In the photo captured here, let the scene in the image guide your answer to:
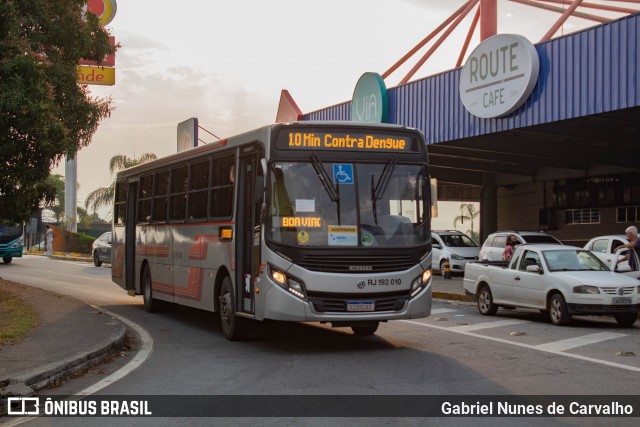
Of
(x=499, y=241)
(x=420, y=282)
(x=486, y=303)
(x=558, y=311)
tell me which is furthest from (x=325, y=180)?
(x=499, y=241)

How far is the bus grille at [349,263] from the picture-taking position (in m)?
11.0

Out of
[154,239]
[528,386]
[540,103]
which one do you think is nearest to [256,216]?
[528,386]

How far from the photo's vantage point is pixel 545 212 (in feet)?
134

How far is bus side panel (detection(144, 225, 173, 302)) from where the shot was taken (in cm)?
1573

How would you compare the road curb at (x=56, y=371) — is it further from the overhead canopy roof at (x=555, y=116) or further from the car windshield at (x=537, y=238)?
the car windshield at (x=537, y=238)

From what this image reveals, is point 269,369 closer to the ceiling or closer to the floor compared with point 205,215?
closer to the floor

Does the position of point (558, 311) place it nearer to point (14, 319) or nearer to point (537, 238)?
point (14, 319)

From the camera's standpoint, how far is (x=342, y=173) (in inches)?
445

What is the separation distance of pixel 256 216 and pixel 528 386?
461cm

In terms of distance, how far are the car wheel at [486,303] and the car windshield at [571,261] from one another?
1.72 meters

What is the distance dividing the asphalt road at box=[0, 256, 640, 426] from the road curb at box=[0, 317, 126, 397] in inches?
9.7

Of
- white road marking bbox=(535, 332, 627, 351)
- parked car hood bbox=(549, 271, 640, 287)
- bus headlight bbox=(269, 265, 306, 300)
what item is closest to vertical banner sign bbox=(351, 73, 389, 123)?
parked car hood bbox=(549, 271, 640, 287)
